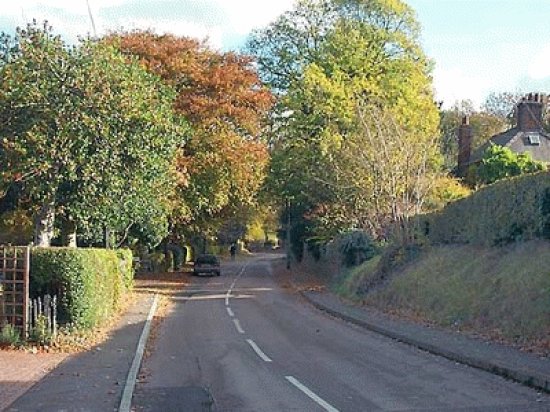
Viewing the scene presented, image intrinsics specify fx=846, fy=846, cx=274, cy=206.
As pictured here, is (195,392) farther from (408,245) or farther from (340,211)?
(340,211)

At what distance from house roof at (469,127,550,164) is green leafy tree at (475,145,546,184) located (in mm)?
6083

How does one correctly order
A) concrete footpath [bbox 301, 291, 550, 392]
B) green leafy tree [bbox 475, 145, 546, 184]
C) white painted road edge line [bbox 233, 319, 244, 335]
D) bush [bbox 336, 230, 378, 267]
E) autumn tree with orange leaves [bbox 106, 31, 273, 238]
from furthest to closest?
green leafy tree [bbox 475, 145, 546, 184] → autumn tree with orange leaves [bbox 106, 31, 273, 238] → bush [bbox 336, 230, 378, 267] → white painted road edge line [bbox 233, 319, 244, 335] → concrete footpath [bbox 301, 291, 550, 392]

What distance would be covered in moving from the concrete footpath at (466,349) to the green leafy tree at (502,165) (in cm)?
2291

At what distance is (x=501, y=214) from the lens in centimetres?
2445

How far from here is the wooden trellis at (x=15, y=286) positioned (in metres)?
18.0

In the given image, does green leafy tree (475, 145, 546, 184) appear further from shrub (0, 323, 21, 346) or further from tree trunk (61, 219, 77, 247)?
shrub (0, 323, 21, 346)

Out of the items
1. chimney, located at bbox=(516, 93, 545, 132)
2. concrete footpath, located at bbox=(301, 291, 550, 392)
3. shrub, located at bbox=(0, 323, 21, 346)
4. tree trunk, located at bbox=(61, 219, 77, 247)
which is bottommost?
concrete footpath, located at bbox=(301, 291, 550, 392)

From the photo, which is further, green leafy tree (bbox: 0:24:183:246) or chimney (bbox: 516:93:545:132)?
chimney (bbox: 516:93:545:132)

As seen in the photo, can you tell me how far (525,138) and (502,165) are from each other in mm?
9412

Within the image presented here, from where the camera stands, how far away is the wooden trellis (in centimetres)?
1798

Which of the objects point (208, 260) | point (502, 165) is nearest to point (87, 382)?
point (502, 165)

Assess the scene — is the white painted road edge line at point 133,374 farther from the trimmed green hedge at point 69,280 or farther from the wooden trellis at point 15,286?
the wooden trellis at point 15,286

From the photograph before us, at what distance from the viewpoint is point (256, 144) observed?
42906 millimetres

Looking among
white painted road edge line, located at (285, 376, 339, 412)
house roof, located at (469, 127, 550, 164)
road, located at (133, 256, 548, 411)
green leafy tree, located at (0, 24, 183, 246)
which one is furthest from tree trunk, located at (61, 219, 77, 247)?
house roof, located at (469, 127, 550, 164)
